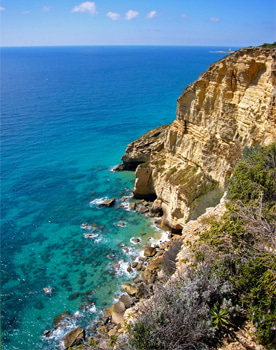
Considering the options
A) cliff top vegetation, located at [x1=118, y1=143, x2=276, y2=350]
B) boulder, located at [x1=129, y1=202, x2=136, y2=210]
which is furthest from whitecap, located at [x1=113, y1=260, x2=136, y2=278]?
cliff top vegetation, located at [x1=118, y1=143, x2=276, y2=350]

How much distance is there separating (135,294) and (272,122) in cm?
1676

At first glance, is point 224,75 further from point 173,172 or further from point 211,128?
point 173,172

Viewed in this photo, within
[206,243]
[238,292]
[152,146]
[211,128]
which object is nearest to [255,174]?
[206,243]

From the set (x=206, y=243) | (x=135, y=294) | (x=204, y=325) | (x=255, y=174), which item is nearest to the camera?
(x=204, y=325)

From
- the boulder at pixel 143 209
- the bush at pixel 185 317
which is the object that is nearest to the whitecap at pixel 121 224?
the boulder at pixel 143 209

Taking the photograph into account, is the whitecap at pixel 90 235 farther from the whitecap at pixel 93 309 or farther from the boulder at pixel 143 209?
the whitecap at pixel 93 309

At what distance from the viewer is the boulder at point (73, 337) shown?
18188 millimetres

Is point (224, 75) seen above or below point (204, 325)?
above

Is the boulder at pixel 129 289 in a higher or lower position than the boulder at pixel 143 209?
lower

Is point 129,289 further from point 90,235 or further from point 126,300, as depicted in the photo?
point 90,235

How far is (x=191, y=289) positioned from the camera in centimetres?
834

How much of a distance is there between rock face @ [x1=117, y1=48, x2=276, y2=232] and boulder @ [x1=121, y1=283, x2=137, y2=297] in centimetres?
826

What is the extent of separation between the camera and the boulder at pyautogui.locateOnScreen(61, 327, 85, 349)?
18188 millimetres

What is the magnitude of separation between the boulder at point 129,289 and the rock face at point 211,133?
27.1ft
